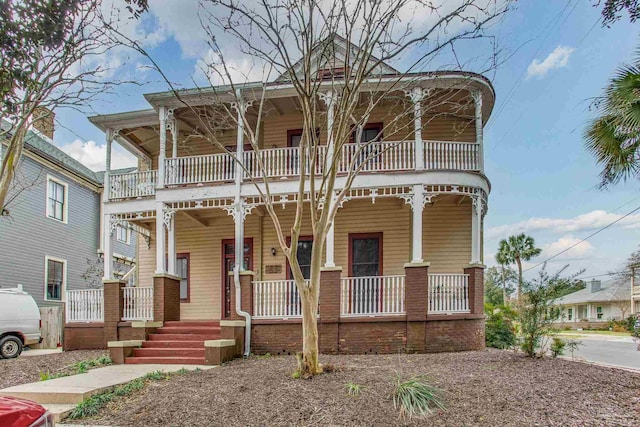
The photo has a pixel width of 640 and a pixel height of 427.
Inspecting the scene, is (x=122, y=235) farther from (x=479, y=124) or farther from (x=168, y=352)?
(x=479, y=124)

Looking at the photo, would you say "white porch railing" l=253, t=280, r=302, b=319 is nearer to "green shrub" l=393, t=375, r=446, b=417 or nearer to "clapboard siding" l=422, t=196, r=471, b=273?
"clapboard siding" l=422, t=196, r=471, b=273

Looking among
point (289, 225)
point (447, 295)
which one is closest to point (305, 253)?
point (289, 225)

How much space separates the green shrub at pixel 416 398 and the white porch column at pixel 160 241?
26.9ft

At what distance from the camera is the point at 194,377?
746 cm

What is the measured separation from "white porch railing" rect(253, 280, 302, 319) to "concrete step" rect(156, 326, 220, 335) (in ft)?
3.61

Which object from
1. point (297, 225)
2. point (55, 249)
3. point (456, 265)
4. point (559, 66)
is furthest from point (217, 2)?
point (55, 249)

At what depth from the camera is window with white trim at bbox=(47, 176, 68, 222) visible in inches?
703

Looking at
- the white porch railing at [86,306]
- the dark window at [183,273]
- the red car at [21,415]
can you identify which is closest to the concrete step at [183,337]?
the white porch railing at [86,306]

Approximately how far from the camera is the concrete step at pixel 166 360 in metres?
9.41

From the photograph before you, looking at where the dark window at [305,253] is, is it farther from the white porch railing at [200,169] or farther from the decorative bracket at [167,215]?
the decorative bracket at [167,215]

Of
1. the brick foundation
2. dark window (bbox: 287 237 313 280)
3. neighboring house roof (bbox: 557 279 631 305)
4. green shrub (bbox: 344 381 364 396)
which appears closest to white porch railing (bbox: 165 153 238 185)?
dark window (bbox: 287 237 313 280)

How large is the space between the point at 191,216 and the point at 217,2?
801 cm

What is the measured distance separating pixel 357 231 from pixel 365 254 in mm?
749

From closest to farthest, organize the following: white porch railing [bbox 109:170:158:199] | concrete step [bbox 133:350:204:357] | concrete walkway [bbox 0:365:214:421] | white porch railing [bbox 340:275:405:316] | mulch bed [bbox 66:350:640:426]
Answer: mulch bed [bbox 66:350:640:426], concrete walkway [bbox 0:365:214:421], concrete step [bbox 133:350:204:357], white porch railing [bbox 340:275:405:316], white porch railing [bbox 109:170:158:199]
